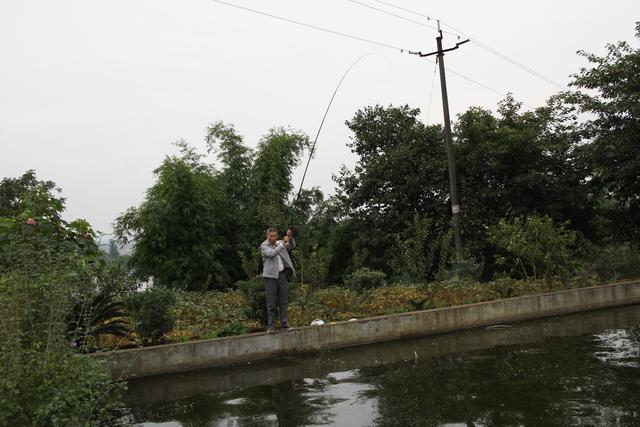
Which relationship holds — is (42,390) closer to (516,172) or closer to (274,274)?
(274,274)

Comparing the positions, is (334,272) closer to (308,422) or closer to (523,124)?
(523,124)

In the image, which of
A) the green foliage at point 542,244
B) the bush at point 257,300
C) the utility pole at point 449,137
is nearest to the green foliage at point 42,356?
the bush at point 257,300

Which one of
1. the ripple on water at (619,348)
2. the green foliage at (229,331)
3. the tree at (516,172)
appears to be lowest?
the ripple on water at (619,348)

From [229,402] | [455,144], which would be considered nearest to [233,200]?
[455,144]

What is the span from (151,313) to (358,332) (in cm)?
348

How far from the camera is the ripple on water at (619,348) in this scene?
7.03 m

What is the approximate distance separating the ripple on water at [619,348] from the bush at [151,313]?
6212 millimetres

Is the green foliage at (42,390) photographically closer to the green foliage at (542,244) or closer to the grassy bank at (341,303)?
the grassy bank at (341,303)

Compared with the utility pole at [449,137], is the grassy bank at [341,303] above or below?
below

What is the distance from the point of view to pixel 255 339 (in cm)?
864

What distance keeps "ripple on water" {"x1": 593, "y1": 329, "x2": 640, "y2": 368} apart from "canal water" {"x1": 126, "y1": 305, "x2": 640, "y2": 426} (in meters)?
0.01

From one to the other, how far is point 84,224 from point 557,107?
16.6 meters

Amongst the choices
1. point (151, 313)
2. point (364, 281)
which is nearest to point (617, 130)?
point (364, 281)

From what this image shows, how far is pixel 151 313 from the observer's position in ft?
27.3
